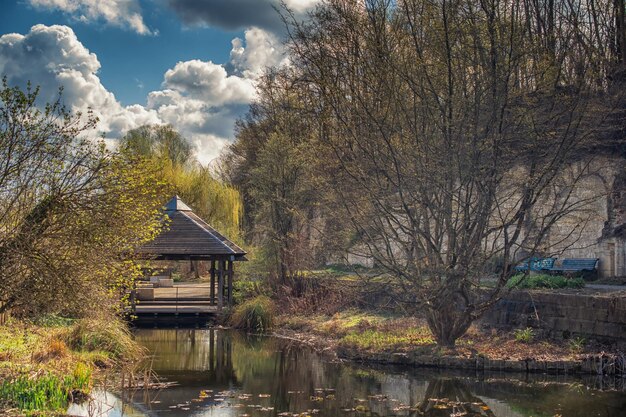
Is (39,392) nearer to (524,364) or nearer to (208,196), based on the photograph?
(524,364)

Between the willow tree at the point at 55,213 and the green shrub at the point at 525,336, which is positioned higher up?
the willow tree at the point at 55,213

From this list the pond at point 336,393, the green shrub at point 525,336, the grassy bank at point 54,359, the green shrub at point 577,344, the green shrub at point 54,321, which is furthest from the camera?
the green shrub at point 54,321

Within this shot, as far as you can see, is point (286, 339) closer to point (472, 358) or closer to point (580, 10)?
point (472, 358)

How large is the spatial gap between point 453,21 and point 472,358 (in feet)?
23.9

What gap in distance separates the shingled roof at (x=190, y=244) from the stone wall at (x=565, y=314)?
10.0 metres

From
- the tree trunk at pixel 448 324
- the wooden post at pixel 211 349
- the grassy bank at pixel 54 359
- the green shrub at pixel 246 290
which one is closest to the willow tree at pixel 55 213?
the grassy bank at pixel 54 359

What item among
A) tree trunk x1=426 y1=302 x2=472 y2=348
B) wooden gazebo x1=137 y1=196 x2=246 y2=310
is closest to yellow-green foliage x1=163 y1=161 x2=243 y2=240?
wooden gazebo x1=137 y1=196 x2=246 y2=310

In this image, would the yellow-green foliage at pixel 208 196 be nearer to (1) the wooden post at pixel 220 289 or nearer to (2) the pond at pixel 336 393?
(1) the wooden post at pixel 220 289

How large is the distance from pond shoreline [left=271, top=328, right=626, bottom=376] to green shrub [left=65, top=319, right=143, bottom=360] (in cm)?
492

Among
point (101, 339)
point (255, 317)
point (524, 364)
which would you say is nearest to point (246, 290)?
point (255, 317)

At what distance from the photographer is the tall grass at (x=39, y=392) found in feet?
34.6

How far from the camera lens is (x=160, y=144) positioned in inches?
1708

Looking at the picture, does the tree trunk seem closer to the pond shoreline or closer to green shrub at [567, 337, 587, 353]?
the pond shoreline

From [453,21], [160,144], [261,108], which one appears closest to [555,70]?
[453,21]
